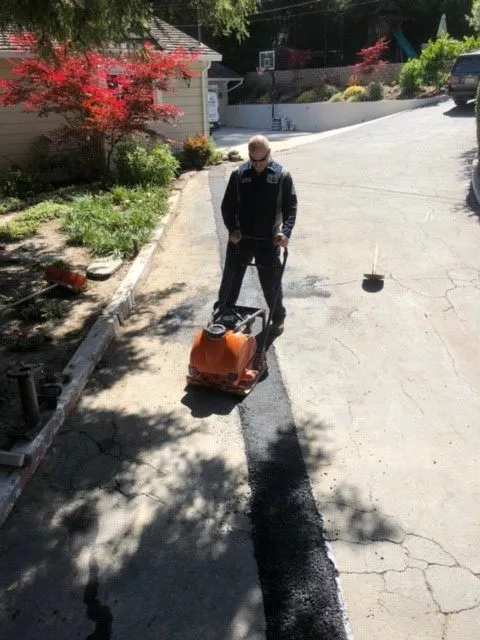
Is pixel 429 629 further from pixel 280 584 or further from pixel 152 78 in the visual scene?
pixel 152 78

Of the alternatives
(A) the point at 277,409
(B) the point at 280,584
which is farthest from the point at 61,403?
(B) the point at 280,584

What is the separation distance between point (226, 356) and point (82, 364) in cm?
144

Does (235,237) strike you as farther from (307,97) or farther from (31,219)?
(307,97)

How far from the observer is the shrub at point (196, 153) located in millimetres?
15289

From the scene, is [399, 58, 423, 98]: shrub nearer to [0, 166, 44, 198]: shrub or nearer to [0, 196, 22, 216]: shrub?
[0, 166, 44, 198]: shrub

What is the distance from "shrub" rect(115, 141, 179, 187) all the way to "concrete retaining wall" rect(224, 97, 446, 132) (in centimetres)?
1576

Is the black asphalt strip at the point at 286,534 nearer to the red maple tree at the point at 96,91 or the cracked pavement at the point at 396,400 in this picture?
the cracked pavement at the point at 396,400

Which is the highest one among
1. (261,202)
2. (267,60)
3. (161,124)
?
(267,60)

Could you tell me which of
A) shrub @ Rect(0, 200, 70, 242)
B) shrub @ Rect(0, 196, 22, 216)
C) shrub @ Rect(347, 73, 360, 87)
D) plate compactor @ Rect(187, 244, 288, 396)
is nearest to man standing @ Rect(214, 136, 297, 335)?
plate compactor @ Rect(187, 244, 288, 396)

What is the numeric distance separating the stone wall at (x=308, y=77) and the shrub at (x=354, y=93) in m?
2.19

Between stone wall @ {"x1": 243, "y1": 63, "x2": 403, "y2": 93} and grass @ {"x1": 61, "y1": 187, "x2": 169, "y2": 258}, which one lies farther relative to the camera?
stone wall @ {"x1": 243, "y1": 63, "x2": 403, "y2": 93}

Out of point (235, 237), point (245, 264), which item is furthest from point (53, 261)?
point (235, 237)

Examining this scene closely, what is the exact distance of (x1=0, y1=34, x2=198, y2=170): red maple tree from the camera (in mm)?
11562

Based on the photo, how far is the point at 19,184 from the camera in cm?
1253
